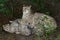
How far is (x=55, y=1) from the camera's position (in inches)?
209

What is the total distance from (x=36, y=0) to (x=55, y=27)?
0.86m

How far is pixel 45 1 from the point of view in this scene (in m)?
5.33

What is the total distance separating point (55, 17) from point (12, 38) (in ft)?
3.86

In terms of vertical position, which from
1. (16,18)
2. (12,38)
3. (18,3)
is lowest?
(12,38)

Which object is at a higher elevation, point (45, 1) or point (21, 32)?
point (45, 1)

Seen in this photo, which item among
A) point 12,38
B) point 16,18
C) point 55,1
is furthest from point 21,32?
point 55,1

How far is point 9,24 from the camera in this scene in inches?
191

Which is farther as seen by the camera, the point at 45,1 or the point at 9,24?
the point at 45,1

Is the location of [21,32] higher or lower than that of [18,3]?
lower

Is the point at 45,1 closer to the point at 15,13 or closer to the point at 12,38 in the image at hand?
the point at 15,13

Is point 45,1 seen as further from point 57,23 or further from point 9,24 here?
point 9,24

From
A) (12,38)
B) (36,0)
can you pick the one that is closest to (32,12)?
(36,0)

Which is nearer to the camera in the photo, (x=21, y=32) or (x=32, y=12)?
(x=21, y=32)

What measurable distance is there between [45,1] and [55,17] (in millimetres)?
479
